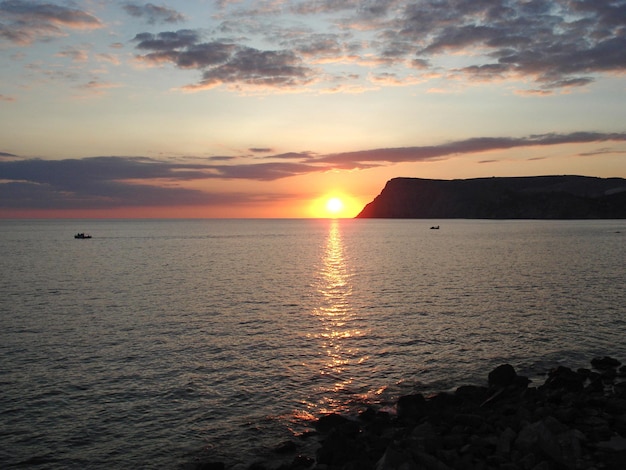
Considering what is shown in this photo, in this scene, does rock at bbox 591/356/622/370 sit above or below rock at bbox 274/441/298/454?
above

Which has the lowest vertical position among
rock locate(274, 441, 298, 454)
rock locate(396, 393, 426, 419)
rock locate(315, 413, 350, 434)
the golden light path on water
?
the golden light path on water

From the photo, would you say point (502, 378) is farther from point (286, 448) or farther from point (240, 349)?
point (240, 349)

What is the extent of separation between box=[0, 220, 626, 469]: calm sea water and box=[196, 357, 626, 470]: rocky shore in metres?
1.95

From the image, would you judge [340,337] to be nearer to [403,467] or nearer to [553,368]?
[553,368]

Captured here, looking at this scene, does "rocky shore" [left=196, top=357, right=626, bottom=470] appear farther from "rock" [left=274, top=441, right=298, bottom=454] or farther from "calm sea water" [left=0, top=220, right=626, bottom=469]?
"calm sea water" [left=0, top=220, right=626, bottom=469]

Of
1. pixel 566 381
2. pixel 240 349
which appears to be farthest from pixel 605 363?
pixel 240 349

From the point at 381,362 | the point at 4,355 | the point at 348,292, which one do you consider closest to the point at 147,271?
the point at 348,292

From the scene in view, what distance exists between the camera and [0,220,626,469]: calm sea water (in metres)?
18.5

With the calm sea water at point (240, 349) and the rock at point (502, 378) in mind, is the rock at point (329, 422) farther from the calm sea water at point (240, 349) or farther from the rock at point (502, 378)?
the rock at point (502, 378)

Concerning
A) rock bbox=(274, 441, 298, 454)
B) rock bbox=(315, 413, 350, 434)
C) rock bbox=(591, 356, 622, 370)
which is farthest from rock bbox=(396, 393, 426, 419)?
rock bbox=(591, 356, 622, 370)

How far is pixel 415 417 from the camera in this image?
19.1 m

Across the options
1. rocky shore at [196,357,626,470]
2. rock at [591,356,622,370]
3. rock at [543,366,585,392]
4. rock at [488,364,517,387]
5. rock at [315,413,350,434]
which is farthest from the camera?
rock at [591,356,622,370]

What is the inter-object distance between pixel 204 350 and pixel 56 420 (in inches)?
412

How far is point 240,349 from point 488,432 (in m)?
16.1
